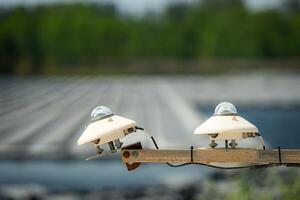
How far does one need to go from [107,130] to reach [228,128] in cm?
13

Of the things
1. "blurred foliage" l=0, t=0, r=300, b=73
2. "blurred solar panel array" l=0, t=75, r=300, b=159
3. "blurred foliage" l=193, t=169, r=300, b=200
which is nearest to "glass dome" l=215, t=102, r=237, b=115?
"blurred foliage" l=193, t=169, r=300, b=200

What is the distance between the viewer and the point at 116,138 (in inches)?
25.2

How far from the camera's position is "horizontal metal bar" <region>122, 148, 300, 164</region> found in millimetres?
635

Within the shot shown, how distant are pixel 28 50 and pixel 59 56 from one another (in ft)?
0.78

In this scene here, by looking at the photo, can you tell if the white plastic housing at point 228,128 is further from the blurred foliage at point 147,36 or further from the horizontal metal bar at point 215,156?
the blurred foliage at point 147,36

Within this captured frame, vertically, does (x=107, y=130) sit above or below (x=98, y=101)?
above

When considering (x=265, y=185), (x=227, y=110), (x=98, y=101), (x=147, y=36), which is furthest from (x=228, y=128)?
(x=147, y=36)

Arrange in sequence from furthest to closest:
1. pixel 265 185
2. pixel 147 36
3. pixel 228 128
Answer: pixel 147 36
pixel 265 185
pixel 228 128

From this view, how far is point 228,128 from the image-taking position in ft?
2.05

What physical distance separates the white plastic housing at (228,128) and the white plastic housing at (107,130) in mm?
83

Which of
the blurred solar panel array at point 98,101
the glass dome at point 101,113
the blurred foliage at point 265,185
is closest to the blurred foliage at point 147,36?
the blurred solar panel array at point 98,101

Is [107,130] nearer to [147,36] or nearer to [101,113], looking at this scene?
[101,113]

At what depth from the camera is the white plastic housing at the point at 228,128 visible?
626 mm

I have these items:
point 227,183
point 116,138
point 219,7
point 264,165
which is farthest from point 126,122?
point 219,7
